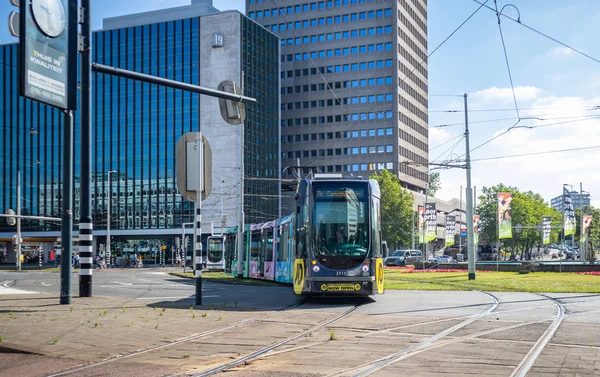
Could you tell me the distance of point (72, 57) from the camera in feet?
48.9

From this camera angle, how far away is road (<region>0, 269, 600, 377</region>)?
805 centimetres

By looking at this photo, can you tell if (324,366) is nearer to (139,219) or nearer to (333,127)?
(139,219)

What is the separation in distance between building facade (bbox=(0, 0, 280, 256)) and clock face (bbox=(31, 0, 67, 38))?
73.2 meters

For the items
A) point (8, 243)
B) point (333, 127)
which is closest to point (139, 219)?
point (8, 243)

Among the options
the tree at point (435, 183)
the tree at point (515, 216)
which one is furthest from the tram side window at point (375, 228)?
the tree at point (435, 183)

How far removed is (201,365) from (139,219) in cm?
8758

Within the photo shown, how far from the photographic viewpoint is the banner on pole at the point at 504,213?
39406mm

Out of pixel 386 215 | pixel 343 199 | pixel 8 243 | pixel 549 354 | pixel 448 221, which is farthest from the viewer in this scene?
pixel 8 243

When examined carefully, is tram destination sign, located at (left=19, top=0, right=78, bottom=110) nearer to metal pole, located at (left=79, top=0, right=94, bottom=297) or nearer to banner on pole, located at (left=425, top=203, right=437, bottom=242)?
metal pole, located at (left=79, top=0, right=94, bottom=297)

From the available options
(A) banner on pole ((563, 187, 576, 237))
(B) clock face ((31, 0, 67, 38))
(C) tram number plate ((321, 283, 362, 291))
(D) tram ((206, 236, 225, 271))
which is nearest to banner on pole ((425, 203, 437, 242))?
(A) banner on pole ((563, 187, 576, 237))

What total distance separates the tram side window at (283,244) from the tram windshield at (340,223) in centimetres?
872

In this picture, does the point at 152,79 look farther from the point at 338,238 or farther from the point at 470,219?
the point at 470,219

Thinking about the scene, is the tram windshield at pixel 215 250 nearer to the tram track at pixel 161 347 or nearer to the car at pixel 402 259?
the car at pixel 402 259

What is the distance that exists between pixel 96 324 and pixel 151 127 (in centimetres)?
8263
